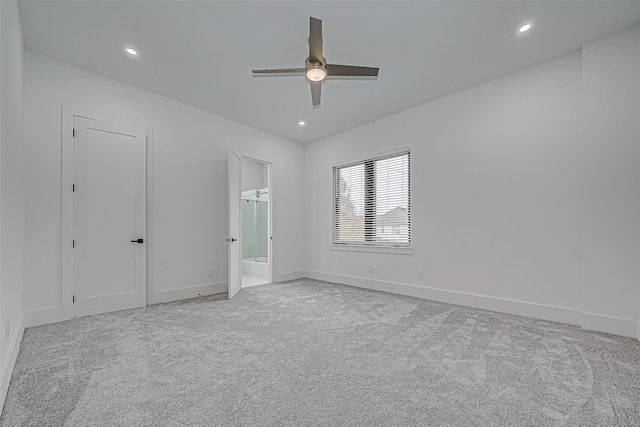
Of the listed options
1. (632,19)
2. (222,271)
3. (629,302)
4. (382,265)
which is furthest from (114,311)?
(632,19)

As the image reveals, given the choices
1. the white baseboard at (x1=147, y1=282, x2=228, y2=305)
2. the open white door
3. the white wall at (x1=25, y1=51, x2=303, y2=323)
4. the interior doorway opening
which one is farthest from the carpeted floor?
the interior doorway opening

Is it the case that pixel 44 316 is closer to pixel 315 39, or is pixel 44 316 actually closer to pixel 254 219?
pixel 315 39

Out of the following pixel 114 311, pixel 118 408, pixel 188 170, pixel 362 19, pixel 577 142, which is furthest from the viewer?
pixel 188 170

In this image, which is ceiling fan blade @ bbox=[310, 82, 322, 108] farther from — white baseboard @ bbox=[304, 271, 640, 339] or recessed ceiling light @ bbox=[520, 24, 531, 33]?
white baseboard @ bbox=[304, 271, 640, 339]

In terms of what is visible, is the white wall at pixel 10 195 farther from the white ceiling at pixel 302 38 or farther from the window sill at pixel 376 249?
the window sill at pixel 376 249

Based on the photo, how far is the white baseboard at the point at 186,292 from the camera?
4016 mm

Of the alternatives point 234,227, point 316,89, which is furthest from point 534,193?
point 234,227

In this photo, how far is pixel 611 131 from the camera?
2914mm

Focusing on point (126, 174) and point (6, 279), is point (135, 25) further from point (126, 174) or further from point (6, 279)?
point (6, 279)

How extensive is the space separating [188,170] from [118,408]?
3.37 meters

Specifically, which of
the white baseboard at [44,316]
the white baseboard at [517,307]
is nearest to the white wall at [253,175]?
the white baseboard at [517,307]

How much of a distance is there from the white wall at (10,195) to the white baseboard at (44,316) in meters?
0.25

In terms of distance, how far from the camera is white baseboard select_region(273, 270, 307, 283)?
5.62 meters

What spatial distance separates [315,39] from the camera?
2.21m
